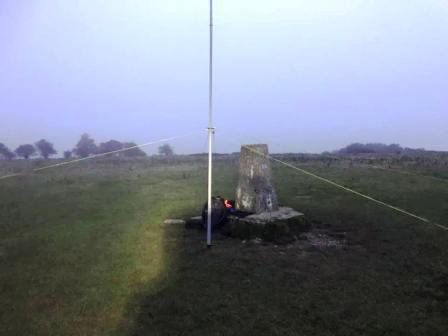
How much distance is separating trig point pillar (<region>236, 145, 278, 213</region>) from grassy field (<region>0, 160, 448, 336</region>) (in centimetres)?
141

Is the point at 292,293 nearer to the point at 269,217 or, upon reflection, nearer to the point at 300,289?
the point at 300,289

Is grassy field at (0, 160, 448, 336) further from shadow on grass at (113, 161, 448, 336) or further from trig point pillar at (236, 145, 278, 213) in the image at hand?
trig point pillar at (236, 145, 278, 213)

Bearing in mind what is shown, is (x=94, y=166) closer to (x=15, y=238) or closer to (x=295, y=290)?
(x=15, y=238)

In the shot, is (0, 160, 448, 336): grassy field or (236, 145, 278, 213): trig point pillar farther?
(236, 145, 278, 213): trig point pillar

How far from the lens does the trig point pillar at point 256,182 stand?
9336 mm

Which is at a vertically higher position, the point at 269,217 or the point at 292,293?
the point at 269,217

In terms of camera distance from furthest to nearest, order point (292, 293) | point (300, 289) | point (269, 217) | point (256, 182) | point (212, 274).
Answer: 1. point (256, 182)
2. point (269, 217)
3. point (212, 274)
4. point (300, 289)
5. point (292, 293)

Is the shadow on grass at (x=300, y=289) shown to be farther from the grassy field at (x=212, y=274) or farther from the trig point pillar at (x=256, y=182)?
the trig point pillar at (x=256, y=182)

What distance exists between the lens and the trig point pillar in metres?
9.34

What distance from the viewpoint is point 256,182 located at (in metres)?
9.42

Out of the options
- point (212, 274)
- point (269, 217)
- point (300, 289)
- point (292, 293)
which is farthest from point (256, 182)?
point (292, 293)

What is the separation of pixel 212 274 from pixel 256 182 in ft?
11.6

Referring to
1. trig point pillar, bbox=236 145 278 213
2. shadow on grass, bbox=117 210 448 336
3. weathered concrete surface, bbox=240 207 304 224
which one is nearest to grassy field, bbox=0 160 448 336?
shadow on grass, bbox=117 210 448 336

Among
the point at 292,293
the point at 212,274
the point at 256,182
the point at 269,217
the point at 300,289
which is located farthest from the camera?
the point at 256,182
